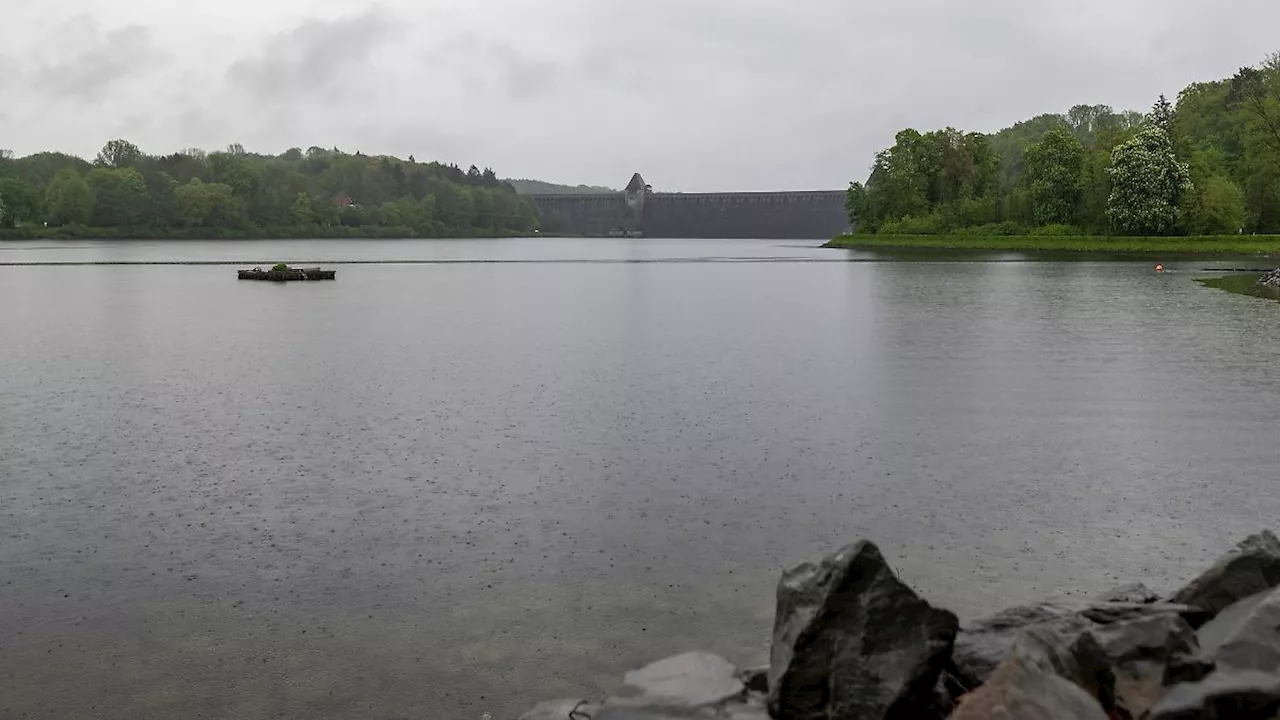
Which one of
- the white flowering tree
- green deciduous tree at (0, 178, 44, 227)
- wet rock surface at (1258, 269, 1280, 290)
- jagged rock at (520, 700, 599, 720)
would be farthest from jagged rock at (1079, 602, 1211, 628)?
green deciduous tree at (0, 178, 44, 227)

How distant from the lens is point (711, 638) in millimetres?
9336

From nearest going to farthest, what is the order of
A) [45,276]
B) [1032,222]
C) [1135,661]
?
[1135,661]
[45,276]
[1032,222]

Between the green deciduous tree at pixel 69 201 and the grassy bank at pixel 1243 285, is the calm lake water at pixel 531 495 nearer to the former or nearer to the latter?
the grassy bank at pixel 1243 285

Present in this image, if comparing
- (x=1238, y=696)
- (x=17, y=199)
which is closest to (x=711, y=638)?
(x=1238, y=696)

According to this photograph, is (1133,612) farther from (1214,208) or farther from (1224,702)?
(1214,208)

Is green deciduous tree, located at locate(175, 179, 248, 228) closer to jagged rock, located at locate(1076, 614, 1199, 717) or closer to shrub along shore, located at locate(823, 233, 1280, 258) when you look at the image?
shrub along shore, located at locate(823, 233, 1280, 258)

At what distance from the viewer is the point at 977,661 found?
787 cm

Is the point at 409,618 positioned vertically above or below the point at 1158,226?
below

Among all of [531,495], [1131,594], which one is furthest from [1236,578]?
[531,495]

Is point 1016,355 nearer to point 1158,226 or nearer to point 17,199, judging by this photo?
point 1158,226

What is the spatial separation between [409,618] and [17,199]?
193m

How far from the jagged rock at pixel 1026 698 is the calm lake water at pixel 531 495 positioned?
9.72ft

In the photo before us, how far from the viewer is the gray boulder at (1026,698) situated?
6.04 m

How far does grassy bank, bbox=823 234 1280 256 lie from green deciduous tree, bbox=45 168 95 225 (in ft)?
414
